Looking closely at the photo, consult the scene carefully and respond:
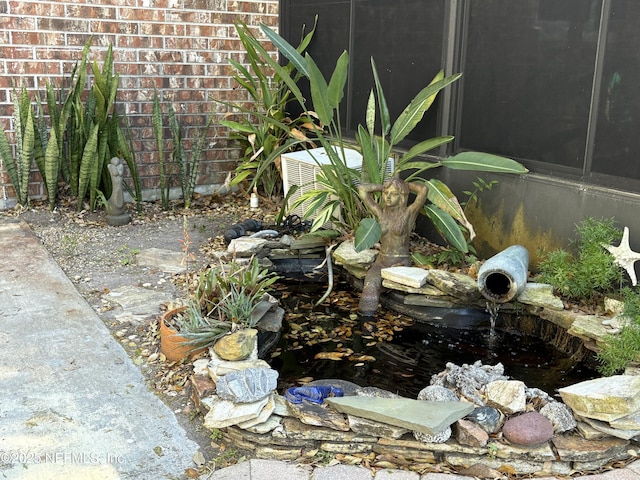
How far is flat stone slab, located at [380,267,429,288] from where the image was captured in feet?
13.3

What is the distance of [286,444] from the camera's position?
103 inches

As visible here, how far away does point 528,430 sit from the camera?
2.57 m

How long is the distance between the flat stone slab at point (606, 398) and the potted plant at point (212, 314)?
1.52 meters

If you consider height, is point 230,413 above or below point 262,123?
below

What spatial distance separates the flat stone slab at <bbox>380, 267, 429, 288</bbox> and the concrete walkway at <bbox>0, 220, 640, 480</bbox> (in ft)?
5.50

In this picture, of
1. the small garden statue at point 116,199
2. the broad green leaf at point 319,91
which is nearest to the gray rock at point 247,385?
the broad green leaf at point 319,91

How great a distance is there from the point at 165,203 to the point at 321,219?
7.01 feet

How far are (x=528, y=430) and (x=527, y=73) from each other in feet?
Result: 8.54

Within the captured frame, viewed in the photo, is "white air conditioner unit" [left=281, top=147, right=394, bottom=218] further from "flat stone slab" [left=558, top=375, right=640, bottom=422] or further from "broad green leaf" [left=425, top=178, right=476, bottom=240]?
"flat stone slab" [left=558, top=375, right=640, bottom=422]

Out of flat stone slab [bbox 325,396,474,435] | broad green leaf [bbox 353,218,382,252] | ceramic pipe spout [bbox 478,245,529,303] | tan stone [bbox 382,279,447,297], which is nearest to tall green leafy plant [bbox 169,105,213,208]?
broad green leaf [bbox 353,218,382,252]

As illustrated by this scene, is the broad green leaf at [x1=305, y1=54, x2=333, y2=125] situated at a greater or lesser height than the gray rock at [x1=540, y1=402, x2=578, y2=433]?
greater

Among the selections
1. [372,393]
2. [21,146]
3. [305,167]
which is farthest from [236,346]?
[21,146]

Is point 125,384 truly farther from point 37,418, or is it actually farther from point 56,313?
point 56,313

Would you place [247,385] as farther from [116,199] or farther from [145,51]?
[145,51]
